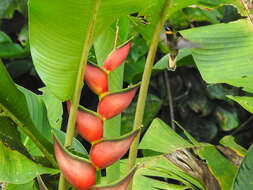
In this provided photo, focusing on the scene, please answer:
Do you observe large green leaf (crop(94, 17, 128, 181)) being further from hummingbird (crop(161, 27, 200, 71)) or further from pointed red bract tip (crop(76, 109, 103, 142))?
pointed red bract tip (crop(76, 109, 103, 142))

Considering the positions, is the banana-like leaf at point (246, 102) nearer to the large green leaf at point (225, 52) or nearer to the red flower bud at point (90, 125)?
the large green leaf at point (225, 52)

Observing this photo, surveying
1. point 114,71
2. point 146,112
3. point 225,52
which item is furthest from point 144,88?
point 146,112

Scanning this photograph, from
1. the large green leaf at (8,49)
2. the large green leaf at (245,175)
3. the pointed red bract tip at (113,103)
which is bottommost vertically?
the large green leaf at (245,175)

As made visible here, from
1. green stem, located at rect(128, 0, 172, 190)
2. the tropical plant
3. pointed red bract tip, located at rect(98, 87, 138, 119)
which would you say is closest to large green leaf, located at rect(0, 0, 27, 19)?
the tropical plant

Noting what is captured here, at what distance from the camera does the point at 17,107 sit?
0.73 meters

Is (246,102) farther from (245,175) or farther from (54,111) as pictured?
(54,111)

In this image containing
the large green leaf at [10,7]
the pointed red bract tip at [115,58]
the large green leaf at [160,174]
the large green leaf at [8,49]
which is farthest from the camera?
the large green leaf at [10,7]

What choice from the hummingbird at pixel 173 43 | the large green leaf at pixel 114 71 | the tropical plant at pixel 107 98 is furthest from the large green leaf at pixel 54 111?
the hummingbird at pixel 173 43

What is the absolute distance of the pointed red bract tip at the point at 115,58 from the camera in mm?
623

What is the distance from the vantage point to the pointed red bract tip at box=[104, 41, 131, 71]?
62cm

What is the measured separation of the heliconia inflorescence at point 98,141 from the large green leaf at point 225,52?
0.76 ft

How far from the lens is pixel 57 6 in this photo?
24.9 inches

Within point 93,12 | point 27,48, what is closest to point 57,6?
point 93,12

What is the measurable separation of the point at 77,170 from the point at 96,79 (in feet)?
0.45
